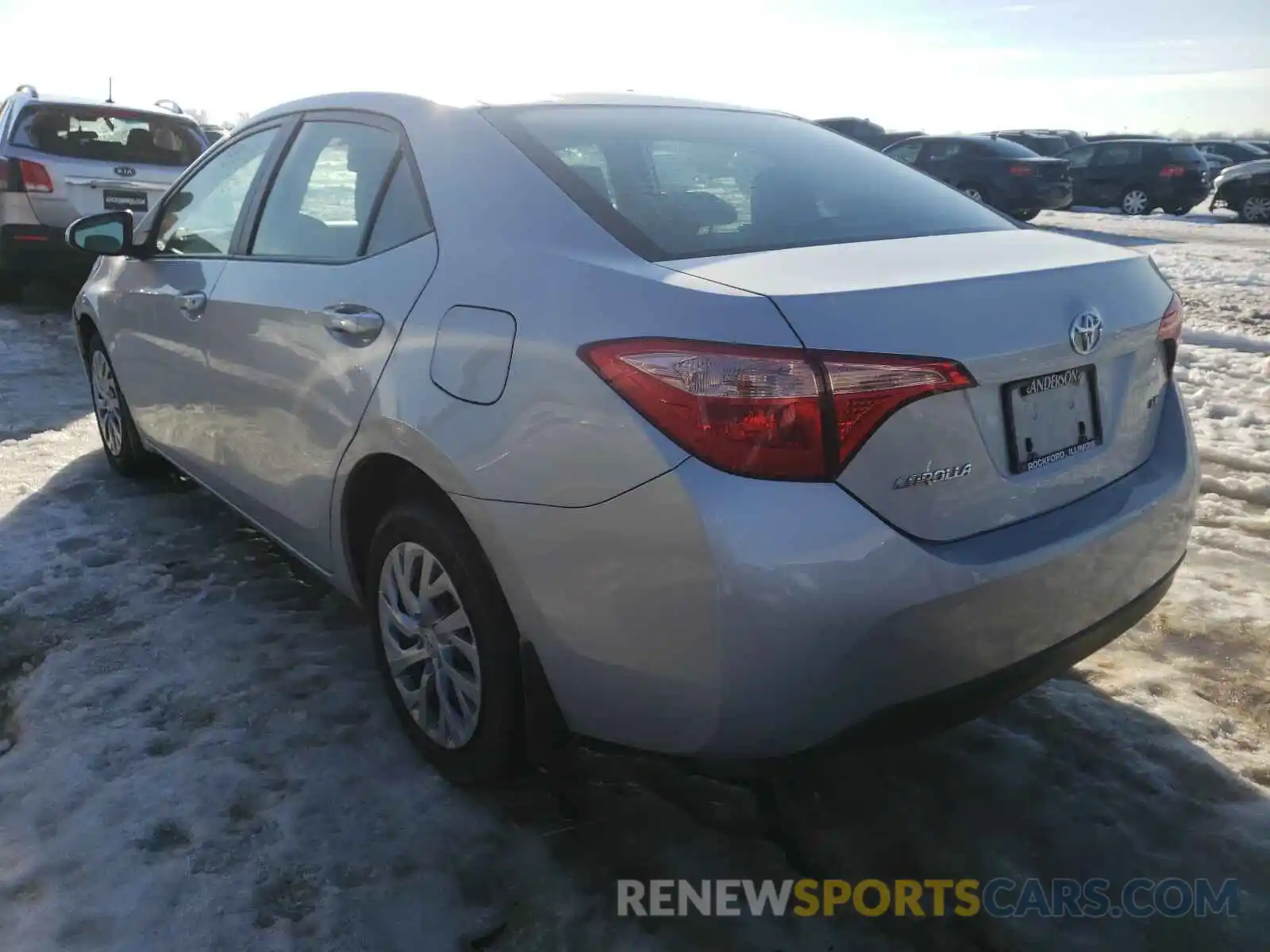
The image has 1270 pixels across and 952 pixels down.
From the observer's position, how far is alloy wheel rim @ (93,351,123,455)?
4.54 metres

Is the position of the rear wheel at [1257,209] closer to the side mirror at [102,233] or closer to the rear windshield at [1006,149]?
the rear windshield at [1006,149]

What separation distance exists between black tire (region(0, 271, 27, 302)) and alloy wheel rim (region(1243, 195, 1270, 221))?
66.2 feet

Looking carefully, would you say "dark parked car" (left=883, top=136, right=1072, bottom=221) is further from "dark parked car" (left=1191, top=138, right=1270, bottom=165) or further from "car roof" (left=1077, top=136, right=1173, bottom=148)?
"dark parked car" (left=1191, top=138, right=1270, bottom=165)

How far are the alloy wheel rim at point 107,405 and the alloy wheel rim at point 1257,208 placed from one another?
68.6 feet

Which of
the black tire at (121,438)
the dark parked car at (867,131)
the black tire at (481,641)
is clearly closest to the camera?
the black tire at (481,641)

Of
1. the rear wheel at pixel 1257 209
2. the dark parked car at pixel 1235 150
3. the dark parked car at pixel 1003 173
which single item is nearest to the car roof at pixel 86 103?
the dark parked car at pixel 1003 173

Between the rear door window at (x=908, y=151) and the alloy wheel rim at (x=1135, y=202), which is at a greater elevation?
the rear door window at (x=908, y=151)

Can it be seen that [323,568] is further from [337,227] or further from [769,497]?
[769,497]

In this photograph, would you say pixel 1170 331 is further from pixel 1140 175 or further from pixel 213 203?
pixel 1140 175

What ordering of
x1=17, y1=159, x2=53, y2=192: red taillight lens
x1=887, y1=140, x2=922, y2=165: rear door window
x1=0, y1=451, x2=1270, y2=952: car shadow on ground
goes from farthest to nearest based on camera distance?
x1=887, y1=140, x2=922, y2=165: rear door window, x1=17, y1=159, x2=53, y2=192: red taillight lens, x1=0, y1=451, x2=1270, y2=952: car shadow on ground

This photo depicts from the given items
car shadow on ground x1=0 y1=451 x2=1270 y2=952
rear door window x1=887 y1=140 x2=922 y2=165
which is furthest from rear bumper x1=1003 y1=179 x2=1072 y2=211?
car shadow on ground x1=0 y1=451 x2=1270 y2=952

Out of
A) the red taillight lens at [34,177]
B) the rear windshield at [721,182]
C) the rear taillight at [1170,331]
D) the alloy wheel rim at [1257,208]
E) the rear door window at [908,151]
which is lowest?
the alloy wheel rim at [1257,208]

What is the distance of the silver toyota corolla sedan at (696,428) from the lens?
1733 millimetres

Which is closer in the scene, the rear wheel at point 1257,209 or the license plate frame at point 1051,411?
the license plate frame at point 1051,411
